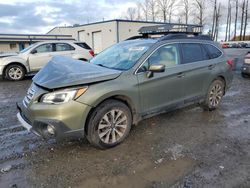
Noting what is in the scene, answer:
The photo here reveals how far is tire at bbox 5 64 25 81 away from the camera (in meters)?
10.4

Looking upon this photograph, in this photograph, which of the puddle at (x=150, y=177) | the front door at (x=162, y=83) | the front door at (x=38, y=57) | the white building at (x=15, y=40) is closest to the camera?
the puddle at (x=150, y=177)

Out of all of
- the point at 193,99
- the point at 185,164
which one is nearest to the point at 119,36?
the point at 193,99

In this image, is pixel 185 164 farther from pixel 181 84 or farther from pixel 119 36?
pixel 119 36

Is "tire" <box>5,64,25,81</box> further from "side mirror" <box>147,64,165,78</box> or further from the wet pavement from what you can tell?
"side mirror" <box>147,64,165,78</box>

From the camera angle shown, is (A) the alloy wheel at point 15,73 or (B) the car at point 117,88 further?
(A) the alloy wheel at point 15,73

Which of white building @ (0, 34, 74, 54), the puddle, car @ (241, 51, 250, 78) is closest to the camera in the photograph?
the puddle

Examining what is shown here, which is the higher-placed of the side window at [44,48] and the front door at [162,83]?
the side window at [44,48]

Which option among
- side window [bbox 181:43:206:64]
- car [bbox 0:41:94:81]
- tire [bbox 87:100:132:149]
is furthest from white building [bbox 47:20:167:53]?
tire [bbox 87:100:132:149]

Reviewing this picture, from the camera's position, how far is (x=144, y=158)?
356 cm

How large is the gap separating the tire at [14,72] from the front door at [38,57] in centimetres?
46

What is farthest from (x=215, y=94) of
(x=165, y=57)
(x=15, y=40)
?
(x=15, y=40)

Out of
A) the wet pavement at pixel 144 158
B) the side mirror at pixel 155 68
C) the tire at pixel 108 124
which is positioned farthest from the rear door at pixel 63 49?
the tire at pixel 108 124

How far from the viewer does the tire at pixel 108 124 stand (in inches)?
141

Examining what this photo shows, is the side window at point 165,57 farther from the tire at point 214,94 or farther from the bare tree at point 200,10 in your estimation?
the bare tree at point 200,10
